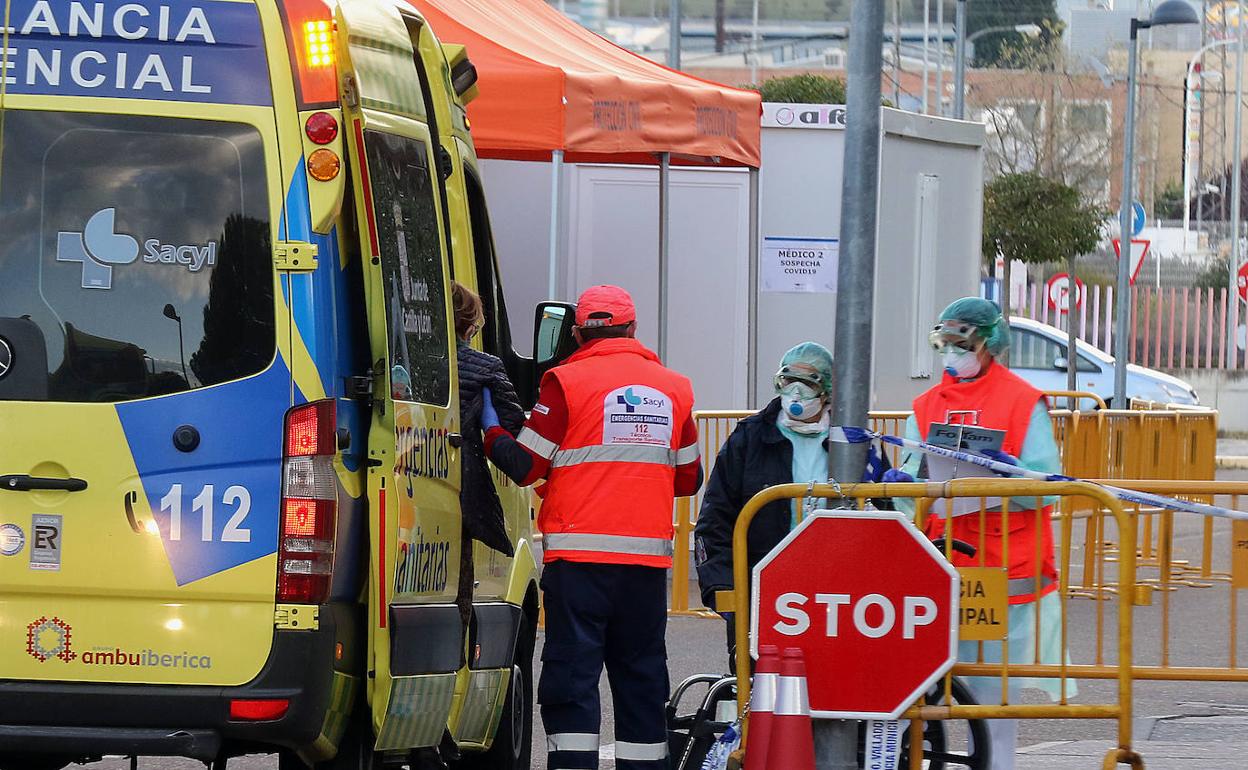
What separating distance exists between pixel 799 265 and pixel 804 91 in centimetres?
537

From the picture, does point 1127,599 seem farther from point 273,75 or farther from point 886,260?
point 886,260

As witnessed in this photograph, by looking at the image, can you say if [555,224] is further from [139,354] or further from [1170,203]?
[1170,203]

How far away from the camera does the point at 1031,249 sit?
970 inches

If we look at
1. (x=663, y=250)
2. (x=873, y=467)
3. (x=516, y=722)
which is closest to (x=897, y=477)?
(x=873, y=467)

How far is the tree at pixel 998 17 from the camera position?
203 ft

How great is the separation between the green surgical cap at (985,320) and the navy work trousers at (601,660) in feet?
4.49

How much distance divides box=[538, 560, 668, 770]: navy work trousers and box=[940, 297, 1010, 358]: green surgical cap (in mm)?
1368

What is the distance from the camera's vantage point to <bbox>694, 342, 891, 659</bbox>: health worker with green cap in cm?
655

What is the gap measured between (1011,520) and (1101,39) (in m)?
52.5

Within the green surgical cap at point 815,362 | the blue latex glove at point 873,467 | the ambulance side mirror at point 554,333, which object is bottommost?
the blue latex glove at point 873,467

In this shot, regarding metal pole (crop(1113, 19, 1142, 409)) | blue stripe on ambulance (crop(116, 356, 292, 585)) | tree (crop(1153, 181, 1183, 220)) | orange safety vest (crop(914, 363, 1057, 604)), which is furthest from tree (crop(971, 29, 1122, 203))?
blue stripe on ambulance (crop(116, 356, 292, 585))

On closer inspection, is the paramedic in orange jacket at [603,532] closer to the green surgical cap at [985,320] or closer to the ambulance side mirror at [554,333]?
the ambulance side mirror at [554,333]

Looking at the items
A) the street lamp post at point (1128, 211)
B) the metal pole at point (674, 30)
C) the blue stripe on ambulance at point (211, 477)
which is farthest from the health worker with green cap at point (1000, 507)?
the metal pole at point (674, 30)

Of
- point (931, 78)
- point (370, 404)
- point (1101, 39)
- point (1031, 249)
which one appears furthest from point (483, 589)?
point (931, 78)
